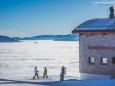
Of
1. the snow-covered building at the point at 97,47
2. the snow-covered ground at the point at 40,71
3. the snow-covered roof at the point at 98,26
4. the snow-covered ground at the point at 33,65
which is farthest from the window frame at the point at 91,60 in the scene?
the snow-covered ground at the point at 33,65

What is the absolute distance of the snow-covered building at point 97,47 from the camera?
90.0 ft

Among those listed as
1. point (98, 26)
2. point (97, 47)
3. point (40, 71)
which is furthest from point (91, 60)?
point (40, 71)

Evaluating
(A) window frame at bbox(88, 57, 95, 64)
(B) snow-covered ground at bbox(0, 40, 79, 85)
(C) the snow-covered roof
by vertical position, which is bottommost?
(B) snow-covered ground at bbox(0, 40, 79, 85)

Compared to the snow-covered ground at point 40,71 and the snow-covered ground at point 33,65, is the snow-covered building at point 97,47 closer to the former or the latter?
the snow-covered ground at point 40,71

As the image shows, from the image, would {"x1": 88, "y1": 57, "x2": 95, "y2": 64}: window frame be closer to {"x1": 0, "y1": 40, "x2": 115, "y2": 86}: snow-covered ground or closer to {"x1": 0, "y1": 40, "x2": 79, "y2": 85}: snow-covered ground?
{"x1": 0, "y1": 40, "x2": 115, "y2": 86}: snow-covered ground

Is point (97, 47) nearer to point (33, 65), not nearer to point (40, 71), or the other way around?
point (40, 71)

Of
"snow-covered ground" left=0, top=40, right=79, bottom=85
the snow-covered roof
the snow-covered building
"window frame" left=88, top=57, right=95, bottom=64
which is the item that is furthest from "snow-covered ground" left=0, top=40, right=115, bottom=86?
the snow-covered roof

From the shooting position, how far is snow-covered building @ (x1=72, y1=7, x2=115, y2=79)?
2744 centimetres

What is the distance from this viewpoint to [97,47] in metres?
28.4

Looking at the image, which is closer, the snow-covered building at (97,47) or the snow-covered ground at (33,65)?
the snow-covered building at (97,47)

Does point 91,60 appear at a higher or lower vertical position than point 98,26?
lower

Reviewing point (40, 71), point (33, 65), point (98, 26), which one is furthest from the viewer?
point (33, 65)

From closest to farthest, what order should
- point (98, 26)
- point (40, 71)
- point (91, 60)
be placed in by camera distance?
1. point (98, 26)
2. point (91, 60)
3. point (40, 71)

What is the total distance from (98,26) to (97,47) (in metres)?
2.00
